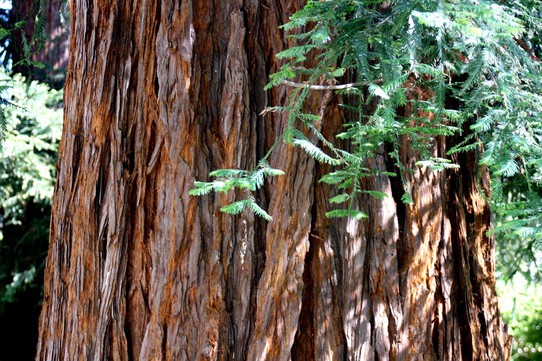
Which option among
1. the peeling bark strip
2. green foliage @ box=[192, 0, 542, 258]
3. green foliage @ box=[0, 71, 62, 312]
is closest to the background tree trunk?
green foliage @ box=[0, 71, 62, 312]

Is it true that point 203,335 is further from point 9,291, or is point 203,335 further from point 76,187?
point 9,291

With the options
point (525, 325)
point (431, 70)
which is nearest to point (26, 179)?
point (431, 70)

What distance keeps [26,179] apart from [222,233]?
3.87m

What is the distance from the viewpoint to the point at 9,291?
5895mm

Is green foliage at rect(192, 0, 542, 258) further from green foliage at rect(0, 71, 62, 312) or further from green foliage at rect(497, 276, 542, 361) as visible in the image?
green foliage at rect(0, 71, 62, 312)

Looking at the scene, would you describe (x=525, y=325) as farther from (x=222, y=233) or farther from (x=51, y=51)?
(x=51, y=51)

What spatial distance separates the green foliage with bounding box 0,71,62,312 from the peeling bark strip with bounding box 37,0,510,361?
300 cm

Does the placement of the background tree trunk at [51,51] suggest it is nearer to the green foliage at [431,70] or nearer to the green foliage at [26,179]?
the green foliage at [26,179]

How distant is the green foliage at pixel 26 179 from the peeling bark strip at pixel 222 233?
9.84 feet

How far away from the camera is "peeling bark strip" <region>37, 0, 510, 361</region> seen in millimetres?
Answer: 2342

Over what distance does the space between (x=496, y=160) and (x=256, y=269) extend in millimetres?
1013

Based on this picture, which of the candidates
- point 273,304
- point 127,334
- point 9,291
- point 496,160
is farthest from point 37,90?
point 496,160

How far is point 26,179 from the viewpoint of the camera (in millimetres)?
5645

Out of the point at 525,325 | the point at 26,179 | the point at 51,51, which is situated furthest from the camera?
the point at 51,51
